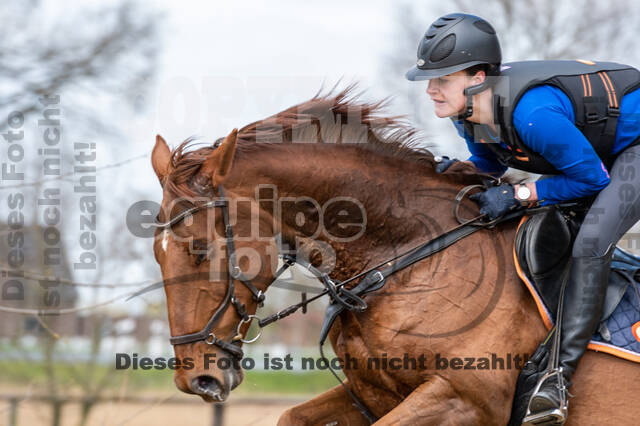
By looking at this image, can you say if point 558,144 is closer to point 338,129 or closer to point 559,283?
point 559,283

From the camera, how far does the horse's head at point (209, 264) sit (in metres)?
3.25

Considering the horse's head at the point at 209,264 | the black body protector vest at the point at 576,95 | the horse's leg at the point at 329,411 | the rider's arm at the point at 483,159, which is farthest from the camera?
the rider's arm at the point at 483,159

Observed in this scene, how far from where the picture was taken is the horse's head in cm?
325

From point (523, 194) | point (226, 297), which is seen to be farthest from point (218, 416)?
point (523, 194)

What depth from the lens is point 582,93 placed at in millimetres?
3404

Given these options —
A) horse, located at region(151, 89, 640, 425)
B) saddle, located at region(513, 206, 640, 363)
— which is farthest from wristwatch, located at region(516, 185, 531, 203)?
horse, located at region(151, 89, 640, 425)

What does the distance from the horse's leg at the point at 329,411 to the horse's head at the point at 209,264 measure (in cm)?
52

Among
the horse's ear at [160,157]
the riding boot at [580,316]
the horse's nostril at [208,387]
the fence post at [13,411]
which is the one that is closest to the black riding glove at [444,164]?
the riding boot at [580,316]

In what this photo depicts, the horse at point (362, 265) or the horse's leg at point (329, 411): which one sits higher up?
the horse at point (362, 265)

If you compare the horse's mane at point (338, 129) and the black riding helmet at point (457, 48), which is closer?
the black riding helmet at point (457, 48)

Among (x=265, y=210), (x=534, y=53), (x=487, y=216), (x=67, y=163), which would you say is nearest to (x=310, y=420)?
(x=265, y=210)

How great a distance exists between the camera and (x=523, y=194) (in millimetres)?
3457

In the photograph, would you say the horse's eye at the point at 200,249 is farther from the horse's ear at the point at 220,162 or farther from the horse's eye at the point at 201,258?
the horse's ear at the point at 220,162

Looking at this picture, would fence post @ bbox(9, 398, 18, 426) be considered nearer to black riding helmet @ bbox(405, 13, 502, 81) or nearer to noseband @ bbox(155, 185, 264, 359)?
noseband @ bbox(155, 185, 264, 359)
